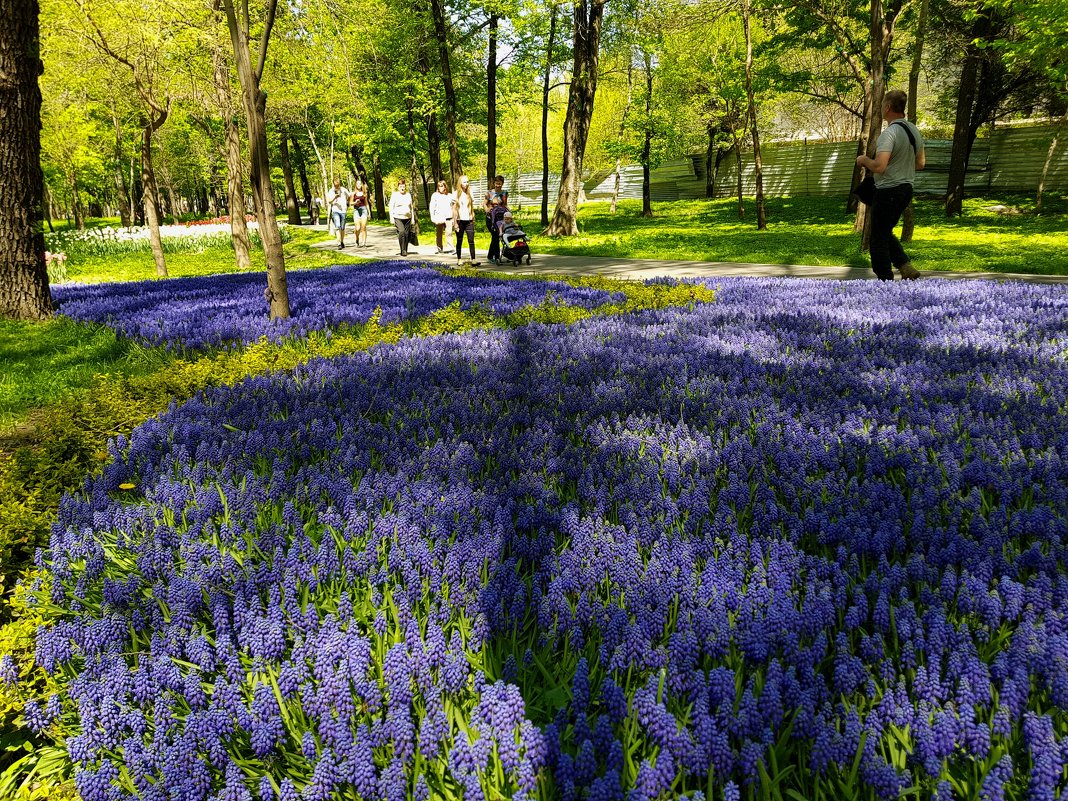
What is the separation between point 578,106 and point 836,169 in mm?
22711

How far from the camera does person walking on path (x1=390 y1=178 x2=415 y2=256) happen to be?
18672 mm

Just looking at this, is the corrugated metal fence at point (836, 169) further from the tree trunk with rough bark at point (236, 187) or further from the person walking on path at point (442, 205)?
the tree trunk with rough bark at point (236, 187)

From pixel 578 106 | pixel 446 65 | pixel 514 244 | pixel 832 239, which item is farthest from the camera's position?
pixel 446 65

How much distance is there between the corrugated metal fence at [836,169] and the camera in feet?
98.1

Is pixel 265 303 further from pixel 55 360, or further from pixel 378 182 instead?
pixel 378 182

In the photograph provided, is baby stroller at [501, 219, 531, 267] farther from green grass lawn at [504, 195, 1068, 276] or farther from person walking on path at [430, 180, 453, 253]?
person walking on path at [430, 180, 453, 253]

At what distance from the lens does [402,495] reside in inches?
107

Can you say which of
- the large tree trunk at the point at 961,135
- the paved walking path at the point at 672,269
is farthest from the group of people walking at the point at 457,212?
the large tree trunk at the point at 961,135

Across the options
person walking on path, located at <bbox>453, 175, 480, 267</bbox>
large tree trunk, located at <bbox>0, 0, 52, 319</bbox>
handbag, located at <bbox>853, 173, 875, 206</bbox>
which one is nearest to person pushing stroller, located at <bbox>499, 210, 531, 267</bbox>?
person walking on path, located at <bbox>453, 175, 480, 267</bbox>

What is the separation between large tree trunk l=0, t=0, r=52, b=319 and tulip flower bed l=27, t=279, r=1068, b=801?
7.35 meters

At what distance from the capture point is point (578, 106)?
22344 millimetres

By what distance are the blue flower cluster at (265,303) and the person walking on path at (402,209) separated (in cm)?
713

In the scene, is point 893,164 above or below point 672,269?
above

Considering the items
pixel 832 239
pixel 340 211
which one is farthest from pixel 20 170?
pixel 832 239
